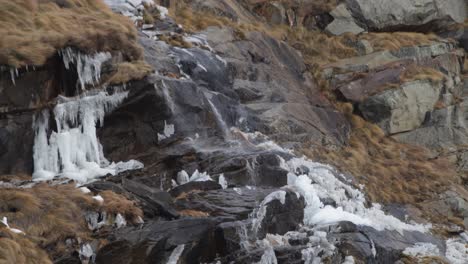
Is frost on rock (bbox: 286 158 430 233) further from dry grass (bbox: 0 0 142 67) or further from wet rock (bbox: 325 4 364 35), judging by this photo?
wet rock (bbox: 325 4 364 35)

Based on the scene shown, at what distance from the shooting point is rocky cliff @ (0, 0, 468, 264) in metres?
9.55

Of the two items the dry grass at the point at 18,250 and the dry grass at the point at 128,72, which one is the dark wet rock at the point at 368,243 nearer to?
the dry grass at the point at 18,250

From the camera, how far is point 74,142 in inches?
476

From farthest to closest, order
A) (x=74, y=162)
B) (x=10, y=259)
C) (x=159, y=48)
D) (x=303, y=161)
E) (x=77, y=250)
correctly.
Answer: (x=159, y=48) < (x=303, y=161) < (x=74, y=162) < (x=77, y=250) < (x=10, y=259)

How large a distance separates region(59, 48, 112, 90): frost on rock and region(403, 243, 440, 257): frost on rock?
7168 millimetres

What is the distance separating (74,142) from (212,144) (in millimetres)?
2927

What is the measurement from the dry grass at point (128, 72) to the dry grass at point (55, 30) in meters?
0.48

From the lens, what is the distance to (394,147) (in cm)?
2038

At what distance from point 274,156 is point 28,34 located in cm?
545

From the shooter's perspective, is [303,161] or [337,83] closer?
[303,161]

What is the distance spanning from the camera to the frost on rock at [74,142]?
1171 centimetres

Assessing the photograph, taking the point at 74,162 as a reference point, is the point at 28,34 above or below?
above

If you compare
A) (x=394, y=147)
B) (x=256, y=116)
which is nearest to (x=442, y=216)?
(x=394, y=147)

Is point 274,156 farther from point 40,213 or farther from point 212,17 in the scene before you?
point 212,17
